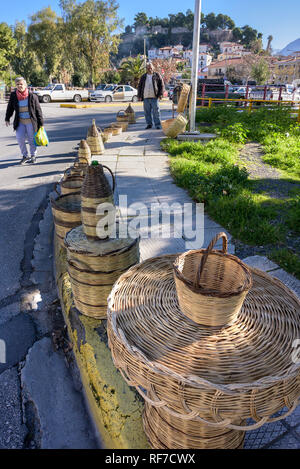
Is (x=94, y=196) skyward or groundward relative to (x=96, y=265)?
skyward

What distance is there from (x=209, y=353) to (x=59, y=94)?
1197 inches

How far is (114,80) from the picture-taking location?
45.2m

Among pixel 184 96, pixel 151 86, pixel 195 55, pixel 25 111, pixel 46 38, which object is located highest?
pixel 46 38

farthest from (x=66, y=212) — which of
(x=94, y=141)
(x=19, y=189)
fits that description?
(x=94, y=141)

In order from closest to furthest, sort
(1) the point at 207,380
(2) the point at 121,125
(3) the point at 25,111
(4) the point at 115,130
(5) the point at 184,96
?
1. (1) the point at 207,380
2. (3) the point at 25,111
3. (5) the point at 184,96
4. (4) the point at 115,130
5. (2) the point at 121,125

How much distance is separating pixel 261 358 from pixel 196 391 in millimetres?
309

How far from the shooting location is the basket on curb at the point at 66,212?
3.05 metres

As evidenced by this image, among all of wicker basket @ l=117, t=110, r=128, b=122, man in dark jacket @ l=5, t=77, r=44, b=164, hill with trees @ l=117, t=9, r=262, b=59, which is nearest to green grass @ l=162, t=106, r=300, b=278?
man in dark jacket @ l=5, t=77, r=44, b=164

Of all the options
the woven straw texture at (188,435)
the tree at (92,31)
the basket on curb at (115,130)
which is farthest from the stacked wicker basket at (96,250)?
the tree at (92,31)

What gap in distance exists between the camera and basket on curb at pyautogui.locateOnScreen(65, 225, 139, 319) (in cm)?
224

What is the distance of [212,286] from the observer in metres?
1.68

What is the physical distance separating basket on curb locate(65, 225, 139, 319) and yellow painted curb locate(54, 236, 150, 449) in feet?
0.53

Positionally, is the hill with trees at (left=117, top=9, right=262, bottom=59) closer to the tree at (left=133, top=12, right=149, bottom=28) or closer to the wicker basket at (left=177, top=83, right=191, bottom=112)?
the tree at (left=133, top=12, right=149, bottom=28)

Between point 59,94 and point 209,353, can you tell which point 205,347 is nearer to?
point 209,353
